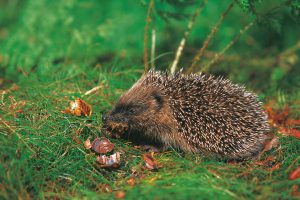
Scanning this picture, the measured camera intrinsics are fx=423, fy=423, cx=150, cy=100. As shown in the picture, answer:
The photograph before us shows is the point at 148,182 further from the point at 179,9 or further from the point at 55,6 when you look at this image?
the point at 55,6

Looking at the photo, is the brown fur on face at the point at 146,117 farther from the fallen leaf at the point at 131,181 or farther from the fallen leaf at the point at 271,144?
the fallen leaf at the point at 271,144

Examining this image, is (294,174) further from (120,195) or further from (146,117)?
(146,117)

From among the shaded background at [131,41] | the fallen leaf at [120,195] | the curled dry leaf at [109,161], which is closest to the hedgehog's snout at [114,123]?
the curled dry leaf at [109,161]

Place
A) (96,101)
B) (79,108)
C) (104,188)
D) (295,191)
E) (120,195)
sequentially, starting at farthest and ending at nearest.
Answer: (96,101) → (79,108) → (104,188) → (295,191) → (120,195)

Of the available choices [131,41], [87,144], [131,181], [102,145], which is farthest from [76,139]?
[131,41]

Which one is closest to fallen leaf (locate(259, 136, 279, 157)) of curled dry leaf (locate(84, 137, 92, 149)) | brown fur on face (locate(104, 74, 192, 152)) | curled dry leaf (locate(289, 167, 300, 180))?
curled dry leaf (locate(289, 167, 300, 180))

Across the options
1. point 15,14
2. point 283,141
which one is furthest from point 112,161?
point 15,14
